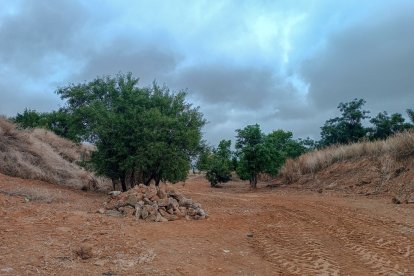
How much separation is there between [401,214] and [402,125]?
22.8 metres

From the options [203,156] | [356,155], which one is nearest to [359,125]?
[356,155]

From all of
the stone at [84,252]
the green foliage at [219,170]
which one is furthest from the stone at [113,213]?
the green foliage at [219,170]

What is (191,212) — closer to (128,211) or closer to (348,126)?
(128,211)

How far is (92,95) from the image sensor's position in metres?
21.8

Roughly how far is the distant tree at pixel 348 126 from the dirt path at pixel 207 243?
21952 millimetres

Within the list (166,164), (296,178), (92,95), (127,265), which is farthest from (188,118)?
(296,178)

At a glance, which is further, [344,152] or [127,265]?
[344,152]

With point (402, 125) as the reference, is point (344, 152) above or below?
below

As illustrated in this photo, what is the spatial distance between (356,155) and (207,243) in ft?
58.3

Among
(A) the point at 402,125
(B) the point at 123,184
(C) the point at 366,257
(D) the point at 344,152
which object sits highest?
(A) the point at 402,125

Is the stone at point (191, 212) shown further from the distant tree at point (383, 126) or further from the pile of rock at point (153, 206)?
the distant tree at point (383, 126)

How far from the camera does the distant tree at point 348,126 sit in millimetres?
32250

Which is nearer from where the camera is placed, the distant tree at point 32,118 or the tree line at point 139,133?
the tree line at point 139,133

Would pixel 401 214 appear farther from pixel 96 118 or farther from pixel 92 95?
pixel 92 95
